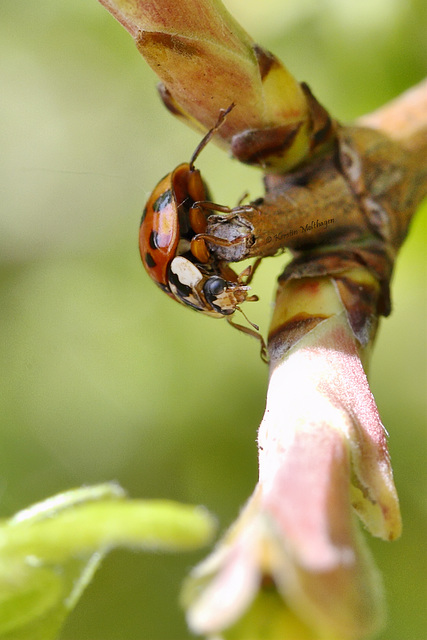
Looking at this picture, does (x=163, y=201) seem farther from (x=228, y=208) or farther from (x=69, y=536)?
(x=69, y=536)

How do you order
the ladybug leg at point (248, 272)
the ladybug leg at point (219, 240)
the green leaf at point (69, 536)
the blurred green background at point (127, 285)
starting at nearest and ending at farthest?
the green leaf at point (69, 536) → the ladybug leg at point (219, 240) → the ladybug leg at point (248, 272) → the blurred green background at point (127, 285)

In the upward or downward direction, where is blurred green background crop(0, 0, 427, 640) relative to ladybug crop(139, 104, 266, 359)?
downward

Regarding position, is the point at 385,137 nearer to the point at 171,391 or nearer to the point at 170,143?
the point at 170,143

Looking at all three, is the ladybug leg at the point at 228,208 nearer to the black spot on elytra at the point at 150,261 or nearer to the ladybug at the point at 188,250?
the ladybug at the point at 188,250

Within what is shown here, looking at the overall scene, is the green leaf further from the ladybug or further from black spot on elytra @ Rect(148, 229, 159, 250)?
black spot on elytra @ Rect(148, 229, 159, 250)

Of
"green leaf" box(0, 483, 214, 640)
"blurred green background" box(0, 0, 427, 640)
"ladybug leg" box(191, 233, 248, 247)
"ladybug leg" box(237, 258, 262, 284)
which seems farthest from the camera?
"blurred green background" box(0, 0, 427, 640)

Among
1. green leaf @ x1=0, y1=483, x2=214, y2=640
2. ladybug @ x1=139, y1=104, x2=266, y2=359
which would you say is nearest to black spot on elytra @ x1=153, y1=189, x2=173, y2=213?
ladybug @ x1=139, y1=104, x2=266, y2=359

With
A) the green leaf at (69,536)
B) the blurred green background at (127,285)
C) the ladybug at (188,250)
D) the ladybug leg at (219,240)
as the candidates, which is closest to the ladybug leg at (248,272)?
the ladybug at (188,250)
